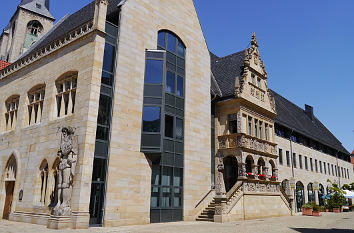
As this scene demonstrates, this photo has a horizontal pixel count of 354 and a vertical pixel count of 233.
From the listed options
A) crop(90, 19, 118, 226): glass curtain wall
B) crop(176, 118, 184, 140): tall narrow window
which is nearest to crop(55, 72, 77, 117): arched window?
crop(90, 19, 118, 226): glass curtain wall

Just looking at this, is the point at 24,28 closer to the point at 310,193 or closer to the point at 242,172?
the point at 242,172

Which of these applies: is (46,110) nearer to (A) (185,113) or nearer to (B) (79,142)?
(B) (79,142)

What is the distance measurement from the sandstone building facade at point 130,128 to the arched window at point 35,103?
97mm

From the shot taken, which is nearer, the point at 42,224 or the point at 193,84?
the point at 42,224

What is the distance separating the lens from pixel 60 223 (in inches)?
513

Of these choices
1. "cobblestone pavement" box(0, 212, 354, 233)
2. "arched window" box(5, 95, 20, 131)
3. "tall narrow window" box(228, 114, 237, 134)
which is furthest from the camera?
"tall narrow window" box(228, 114, 237, 134)

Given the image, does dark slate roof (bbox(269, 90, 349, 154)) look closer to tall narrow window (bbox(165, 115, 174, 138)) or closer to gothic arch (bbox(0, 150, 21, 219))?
tall narrow window (bbox(165, 115, 174, 138))

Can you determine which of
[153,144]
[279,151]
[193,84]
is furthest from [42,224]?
[279,151]

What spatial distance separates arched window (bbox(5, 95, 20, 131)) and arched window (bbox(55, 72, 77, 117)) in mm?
5773

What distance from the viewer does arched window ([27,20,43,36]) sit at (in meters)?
49.5

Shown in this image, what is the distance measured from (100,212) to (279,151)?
72.0 ft

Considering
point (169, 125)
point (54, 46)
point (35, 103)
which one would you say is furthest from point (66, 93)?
point (169, 125)

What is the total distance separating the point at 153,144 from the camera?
17516 millimetres

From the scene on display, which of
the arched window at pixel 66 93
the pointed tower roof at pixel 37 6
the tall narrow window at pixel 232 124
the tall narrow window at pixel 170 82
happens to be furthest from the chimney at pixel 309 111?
the pointed tower roof at pixel 37 6
